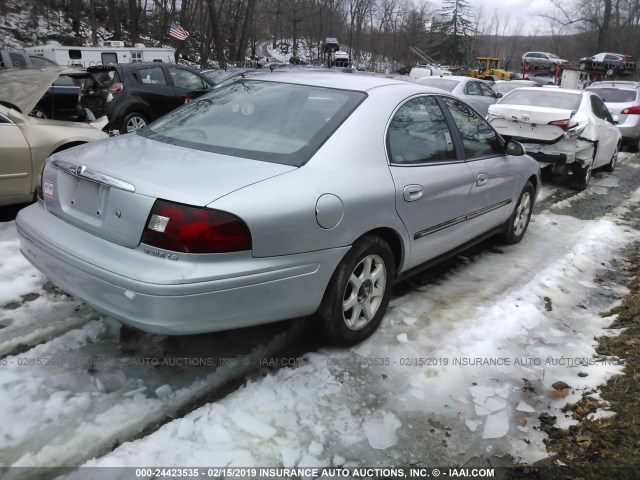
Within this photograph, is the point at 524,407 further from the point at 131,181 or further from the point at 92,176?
the point at 92,176

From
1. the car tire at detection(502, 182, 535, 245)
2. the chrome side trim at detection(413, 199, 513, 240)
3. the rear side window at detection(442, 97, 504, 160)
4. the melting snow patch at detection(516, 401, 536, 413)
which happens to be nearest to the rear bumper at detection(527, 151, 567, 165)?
the car tire at detection(502, 182, 535, 245)

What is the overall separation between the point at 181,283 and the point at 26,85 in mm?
5049

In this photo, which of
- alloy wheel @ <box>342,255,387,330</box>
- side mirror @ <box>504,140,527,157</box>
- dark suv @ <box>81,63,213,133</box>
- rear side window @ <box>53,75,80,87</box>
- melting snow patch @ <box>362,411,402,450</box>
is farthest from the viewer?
rear side window @ <box>53,75,80,87</box>

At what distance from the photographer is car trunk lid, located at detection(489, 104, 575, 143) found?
25.6ft

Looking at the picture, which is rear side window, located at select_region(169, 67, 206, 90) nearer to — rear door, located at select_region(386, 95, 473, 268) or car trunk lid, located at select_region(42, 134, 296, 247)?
rear door, located at select_region(386, 95, 473, 268)

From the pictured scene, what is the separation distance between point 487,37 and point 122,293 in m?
95.7

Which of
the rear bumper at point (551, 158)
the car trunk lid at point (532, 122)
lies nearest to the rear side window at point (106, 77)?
the car trunk lid at point (532, 122)

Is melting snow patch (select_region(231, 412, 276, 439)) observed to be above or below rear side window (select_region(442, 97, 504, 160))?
below

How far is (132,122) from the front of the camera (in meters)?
10.1

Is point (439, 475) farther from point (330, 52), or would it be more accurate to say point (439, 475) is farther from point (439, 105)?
point (330, 52)

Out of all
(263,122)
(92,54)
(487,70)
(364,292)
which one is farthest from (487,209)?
(487,70)

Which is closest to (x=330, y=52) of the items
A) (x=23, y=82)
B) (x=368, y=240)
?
(x=23, y=82)

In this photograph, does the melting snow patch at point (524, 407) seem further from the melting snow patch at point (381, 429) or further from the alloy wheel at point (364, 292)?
Answer: the alloy wheel at point (364, 292)

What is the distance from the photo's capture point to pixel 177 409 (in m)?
A: 2.63
